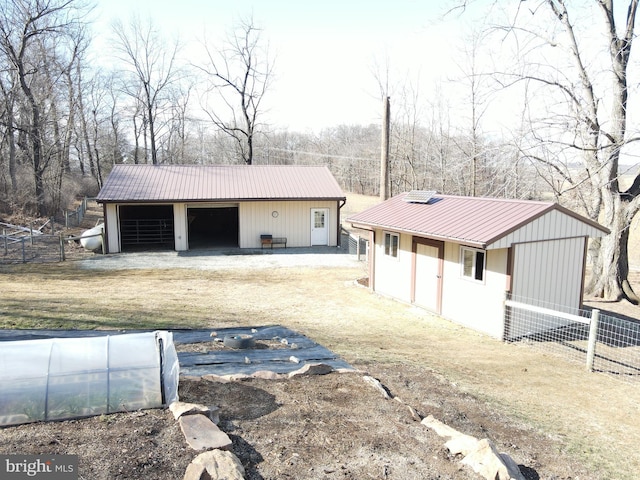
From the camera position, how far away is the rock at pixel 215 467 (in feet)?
10.7

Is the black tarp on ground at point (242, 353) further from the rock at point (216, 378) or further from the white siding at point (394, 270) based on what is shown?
the white siding at point (394, 270)

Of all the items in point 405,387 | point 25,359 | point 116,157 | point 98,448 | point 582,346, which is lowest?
point 582,346

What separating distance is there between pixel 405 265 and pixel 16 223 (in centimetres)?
2134

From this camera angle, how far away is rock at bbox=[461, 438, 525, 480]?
11.3 feet

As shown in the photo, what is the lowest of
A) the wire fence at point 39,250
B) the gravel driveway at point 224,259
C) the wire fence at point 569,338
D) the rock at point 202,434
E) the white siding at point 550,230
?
the wire fence at point 569,338

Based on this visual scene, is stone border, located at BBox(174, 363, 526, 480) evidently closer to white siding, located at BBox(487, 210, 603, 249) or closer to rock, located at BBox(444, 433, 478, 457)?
rock, located at BBox(444, 433, 478, 457)

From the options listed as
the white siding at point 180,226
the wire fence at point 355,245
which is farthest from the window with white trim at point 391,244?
the white siding at point 180,226

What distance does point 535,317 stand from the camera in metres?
10.2

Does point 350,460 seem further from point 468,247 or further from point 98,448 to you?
point 468,247

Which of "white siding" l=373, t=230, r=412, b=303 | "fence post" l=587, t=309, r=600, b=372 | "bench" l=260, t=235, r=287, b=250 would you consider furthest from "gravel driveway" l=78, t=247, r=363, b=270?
"fence post" l=587, t=309, r=600, b=372

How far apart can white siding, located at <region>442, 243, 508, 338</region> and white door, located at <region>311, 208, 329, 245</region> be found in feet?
33.4

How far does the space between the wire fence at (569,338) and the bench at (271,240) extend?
39.1ft

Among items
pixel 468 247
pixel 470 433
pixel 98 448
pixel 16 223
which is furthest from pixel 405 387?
pixel 16 223

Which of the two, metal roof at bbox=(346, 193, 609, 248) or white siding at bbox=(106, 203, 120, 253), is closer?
metal roof at bbox=(346, 193, 609, 248)
